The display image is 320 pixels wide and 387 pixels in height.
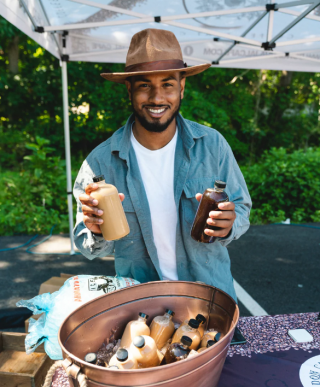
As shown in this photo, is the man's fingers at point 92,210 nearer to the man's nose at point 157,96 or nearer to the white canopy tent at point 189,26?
the man's nose at point 157,96

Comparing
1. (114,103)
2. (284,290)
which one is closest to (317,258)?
(284,290)

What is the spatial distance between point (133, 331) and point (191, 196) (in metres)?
0.78

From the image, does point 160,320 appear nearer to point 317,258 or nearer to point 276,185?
point 317,258

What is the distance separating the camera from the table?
4.16ft

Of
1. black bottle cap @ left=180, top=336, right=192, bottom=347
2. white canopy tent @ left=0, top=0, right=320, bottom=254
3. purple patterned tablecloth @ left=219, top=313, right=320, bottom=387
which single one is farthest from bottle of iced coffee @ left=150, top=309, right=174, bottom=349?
white canopy tent @ left=0, top=0, right=320, bottom=254

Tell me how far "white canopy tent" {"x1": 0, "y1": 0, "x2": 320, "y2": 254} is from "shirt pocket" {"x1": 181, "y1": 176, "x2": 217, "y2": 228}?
1748 mm

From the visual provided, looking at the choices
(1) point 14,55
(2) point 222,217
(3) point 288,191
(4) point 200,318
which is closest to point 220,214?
(2) point 222,217

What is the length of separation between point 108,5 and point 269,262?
4.00 m

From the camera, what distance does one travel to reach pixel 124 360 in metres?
0.94

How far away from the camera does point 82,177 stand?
1.74 meters

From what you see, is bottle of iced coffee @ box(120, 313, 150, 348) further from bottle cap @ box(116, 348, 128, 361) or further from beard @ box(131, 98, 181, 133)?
beard @ box(131, 98, 181, 133)

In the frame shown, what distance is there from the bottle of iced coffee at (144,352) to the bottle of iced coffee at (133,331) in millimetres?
117

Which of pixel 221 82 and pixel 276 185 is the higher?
pixel 221 82

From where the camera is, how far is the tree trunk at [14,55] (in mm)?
9863
